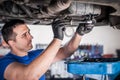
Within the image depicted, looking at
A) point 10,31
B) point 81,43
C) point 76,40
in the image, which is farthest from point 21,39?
point 81,43

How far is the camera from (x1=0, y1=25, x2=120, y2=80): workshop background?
4391 mm

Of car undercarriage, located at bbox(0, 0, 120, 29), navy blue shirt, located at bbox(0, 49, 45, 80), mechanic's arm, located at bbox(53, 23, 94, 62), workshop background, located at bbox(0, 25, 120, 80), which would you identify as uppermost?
car undercarriage, located at bbox(0, 0, 120, 29)

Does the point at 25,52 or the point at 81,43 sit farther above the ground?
the point at 25,52

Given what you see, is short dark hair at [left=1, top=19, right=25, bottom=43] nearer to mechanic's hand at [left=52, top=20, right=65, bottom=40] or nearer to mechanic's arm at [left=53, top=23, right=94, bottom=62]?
mechanic's hand at [left=52, top=20, right=65, bottom=40]

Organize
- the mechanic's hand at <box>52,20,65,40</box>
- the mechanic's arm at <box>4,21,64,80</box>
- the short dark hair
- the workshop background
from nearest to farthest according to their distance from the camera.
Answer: the mechanic's arm at <box>4,21,64,80</box>, the mechanic's hand at <box>52,20,65,40</box>, the short dark hair, the workshop background

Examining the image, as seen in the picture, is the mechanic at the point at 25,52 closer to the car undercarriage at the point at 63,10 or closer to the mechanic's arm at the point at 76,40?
the mechanic's arm at the point at 76,40

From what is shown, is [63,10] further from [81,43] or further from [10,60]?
[81,43]

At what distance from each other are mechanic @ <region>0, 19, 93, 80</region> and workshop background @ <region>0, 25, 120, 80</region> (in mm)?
2782

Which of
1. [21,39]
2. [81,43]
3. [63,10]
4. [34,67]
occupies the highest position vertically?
[63,10]

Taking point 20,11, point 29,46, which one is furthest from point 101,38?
point 29,46

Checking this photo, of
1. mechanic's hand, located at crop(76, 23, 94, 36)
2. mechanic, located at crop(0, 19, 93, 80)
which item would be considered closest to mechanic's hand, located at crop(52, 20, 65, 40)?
mechanic, located at crop(0, 19, 93, 80)

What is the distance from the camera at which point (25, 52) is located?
→ 146cm

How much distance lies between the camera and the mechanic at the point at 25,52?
1159mm

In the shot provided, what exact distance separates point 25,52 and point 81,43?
10.4 ft
